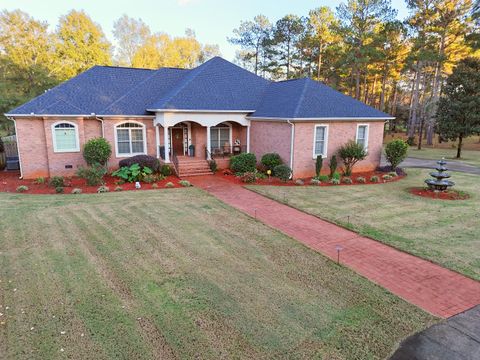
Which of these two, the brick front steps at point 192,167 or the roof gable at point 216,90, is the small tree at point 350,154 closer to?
the roof gable at point 216,90

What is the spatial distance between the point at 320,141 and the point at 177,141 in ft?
28.8

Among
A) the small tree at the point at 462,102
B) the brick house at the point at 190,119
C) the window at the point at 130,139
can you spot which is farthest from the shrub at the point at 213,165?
the small tree at the point at 462,102

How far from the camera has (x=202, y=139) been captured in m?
19.1

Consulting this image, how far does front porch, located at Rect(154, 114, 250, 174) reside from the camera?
1730 centimetres

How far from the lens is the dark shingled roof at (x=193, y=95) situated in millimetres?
16359

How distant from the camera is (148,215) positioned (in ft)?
33.3

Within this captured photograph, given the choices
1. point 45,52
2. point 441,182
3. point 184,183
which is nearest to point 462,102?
point 441,182

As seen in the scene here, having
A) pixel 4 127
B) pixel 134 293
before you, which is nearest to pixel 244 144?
pixel 134 293

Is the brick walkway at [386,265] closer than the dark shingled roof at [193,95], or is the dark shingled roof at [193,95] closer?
the brick walkway at [386,265]

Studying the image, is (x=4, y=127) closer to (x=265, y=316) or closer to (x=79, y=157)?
(x=79, y=157)

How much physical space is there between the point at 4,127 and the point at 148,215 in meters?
28.6

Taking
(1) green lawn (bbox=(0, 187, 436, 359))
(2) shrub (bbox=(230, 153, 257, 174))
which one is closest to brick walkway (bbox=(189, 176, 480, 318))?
(1) green lawn (bbox=(0, 187, 436, 359))

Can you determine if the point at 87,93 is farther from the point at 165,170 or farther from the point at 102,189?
the point at 102,189

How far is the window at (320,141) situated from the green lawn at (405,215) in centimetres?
287
